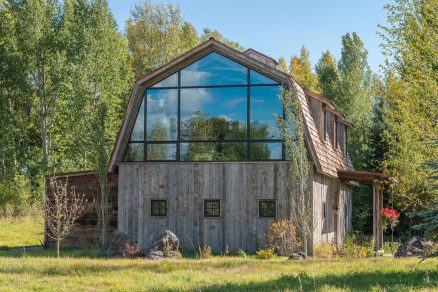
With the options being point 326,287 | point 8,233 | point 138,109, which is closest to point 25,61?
point 8,233

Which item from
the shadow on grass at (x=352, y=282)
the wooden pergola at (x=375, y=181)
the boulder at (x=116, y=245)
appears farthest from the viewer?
the wooden pergola at (x=375, y=181)

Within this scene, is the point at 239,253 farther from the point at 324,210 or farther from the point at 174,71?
the point at 174,71

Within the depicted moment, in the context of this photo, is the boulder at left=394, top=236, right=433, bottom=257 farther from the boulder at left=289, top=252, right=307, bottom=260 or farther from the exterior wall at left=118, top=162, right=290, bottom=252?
the exterior wall at left=118, top=162, right=290, bottom=252

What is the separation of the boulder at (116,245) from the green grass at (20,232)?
603 centimetres

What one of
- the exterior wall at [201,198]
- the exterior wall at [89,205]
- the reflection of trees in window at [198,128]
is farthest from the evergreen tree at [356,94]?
the exterior wall at [89,205]

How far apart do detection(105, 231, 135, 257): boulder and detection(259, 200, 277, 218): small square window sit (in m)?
4.57

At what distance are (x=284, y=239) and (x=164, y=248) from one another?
153 inches

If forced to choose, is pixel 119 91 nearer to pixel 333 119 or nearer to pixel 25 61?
pixel 25 61

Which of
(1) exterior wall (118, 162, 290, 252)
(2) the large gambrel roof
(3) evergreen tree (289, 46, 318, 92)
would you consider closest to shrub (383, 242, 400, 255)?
(2) the large gambrel roof

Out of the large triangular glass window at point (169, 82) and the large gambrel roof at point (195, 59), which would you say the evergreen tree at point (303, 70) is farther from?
the large triangular glass window at point (169, 82)

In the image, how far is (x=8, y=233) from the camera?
2769cm

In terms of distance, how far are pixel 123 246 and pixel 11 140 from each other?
22928 millimetres

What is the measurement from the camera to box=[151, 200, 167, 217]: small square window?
22.3 m

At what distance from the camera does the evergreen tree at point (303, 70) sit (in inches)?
2347
